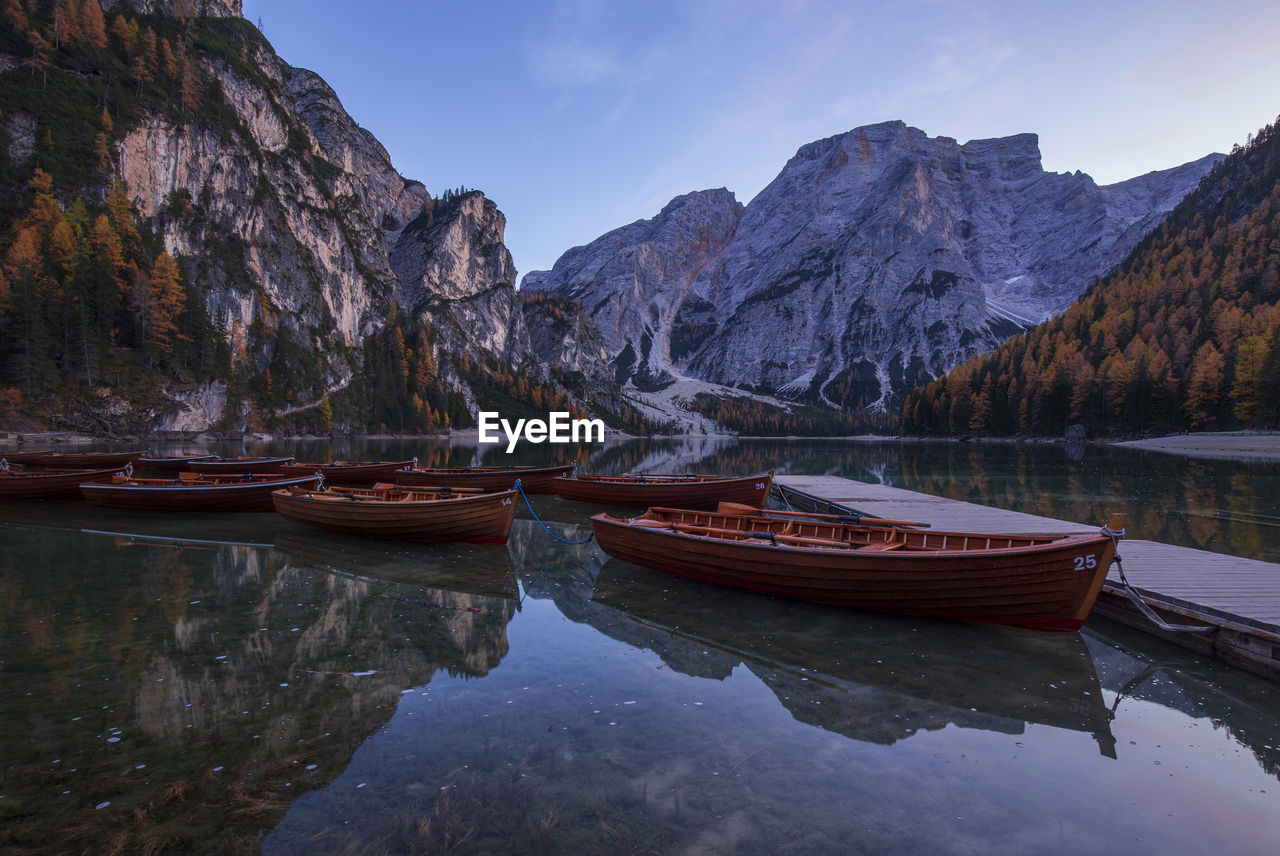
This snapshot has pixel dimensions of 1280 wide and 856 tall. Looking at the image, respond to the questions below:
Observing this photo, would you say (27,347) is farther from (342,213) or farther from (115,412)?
(342,213)

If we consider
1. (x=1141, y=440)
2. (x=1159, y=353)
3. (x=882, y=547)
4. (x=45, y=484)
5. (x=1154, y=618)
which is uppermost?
(x=1159, y=353)

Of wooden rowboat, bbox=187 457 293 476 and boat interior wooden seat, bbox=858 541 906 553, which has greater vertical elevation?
wooden rowboat, bbox=187 457 293 476

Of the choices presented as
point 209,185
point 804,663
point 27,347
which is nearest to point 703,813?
point 804,663

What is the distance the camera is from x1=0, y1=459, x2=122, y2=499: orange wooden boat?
28.8 metres

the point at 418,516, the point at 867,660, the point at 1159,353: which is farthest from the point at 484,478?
the point at 1159,353

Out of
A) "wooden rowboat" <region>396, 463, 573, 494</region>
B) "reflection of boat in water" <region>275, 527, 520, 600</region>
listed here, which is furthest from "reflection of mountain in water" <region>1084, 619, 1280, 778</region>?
"wooden rowboat" <region>396, 463, 573, 494</region>

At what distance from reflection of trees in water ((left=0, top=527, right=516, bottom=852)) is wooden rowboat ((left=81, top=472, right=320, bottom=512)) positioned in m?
8.49

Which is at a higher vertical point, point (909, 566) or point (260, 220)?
point (260, 220)

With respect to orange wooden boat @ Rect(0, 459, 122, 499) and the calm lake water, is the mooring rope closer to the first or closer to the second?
the calm lake water

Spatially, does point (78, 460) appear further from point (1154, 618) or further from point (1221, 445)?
point (1221, 445)

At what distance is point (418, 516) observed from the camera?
19781 mm

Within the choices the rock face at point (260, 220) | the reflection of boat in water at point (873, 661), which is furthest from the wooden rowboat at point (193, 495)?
the rock face at point (260, 220)

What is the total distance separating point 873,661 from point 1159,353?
124673 mm

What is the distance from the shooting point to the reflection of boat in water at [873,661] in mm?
8664
